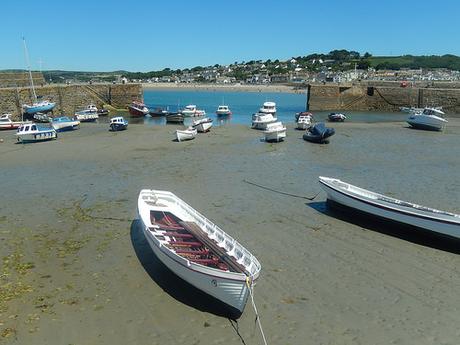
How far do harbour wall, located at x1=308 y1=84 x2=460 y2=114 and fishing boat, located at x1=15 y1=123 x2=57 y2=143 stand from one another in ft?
184

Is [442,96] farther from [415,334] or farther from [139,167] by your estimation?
[415,334]

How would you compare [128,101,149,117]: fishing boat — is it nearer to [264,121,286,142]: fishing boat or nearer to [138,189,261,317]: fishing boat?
[264,121,286,142]: fishing boat

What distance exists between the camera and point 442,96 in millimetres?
78062

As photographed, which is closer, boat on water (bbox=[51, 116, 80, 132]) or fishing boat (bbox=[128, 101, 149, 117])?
boat on water (bbox=[51, 116, 80, 132])

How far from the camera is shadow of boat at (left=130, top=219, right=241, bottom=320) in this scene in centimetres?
1080

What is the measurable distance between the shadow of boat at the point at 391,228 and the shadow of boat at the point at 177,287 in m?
8.07

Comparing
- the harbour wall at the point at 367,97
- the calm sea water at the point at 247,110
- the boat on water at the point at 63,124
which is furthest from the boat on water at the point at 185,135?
the harbour wall at the point at 367,97

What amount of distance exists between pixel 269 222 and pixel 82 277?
774cm

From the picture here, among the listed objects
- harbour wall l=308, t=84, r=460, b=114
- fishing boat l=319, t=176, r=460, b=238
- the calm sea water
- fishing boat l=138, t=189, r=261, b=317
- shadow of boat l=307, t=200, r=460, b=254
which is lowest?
the calm sea water

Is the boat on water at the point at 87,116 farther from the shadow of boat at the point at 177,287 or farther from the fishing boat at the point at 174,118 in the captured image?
the shadow of boat at the point at 177,287

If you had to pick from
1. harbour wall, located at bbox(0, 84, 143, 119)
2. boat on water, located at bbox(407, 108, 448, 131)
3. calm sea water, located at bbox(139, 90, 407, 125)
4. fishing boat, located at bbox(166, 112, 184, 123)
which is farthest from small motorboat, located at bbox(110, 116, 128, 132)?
boat on water, located at bbox(407, 108, 448, 131)

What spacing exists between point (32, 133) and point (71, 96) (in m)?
32.5

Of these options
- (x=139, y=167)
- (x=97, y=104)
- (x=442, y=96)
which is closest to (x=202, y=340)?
(x=139, y=167)

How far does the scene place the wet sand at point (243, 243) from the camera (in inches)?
398
